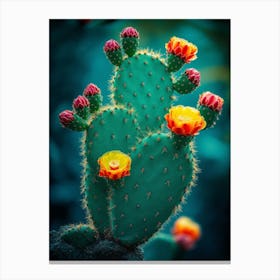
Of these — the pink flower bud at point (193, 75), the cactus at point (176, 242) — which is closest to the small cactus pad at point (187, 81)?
the pink flower bud at point (193, 75)

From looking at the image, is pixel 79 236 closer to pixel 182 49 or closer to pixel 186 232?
pixel 186 232

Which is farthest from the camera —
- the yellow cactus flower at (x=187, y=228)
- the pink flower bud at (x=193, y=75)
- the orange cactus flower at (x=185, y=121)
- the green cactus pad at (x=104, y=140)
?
the yellow cactus flower at (x=187, y=228)

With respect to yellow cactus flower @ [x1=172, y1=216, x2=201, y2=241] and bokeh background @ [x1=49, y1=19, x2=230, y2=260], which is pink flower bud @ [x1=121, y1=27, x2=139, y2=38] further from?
yellow cactus flower @ [x1=172, y1=216, x2=201, y2=241]

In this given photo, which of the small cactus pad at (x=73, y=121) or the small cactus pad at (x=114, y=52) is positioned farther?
the small cactus pad at (x=114, y=52)

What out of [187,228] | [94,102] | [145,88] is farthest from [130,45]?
[187,228]
